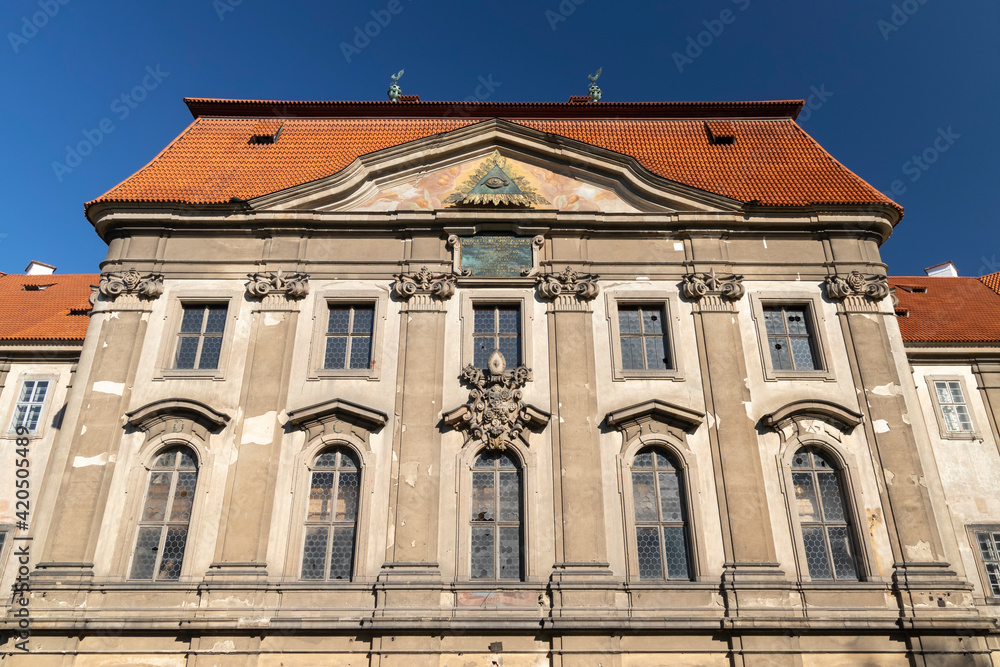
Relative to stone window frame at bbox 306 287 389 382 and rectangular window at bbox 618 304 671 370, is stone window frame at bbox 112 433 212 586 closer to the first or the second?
stone window frame at bbox 306 287 389 382

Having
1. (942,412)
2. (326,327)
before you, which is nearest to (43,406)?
(326,327)

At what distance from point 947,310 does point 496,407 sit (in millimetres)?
13509

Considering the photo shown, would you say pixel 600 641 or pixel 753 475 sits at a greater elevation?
pixel 753 475

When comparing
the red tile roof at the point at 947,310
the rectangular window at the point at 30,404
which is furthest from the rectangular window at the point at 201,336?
the red tile roof at the point at 947,310

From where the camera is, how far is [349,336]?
47.2 feet

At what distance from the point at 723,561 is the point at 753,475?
5.35 ft

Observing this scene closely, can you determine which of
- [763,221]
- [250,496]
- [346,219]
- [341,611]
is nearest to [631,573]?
[341,611]

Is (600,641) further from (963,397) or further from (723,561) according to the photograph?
(963,397)

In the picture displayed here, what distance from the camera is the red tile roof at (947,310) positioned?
1736cm

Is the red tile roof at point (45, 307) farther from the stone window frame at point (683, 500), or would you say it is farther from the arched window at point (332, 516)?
the stone window frame at point (683, 500)

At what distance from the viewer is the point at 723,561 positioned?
487 inches

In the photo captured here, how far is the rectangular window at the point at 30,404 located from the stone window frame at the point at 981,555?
21.3 m

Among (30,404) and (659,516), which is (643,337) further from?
(30,404)

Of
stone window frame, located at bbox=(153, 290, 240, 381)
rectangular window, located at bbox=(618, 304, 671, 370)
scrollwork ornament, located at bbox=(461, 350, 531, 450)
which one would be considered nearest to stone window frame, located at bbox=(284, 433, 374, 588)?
scrollwork ornament, located at bbox=(461, 350, 531, 450)
